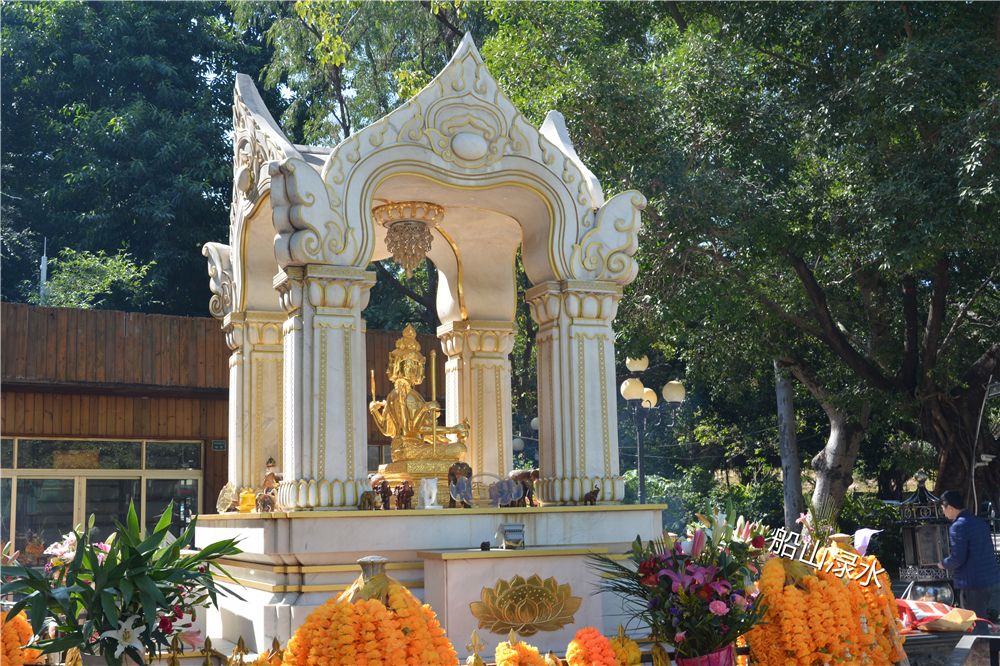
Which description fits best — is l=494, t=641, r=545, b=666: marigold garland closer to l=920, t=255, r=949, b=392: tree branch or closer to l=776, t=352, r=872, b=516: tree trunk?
l=920, t=255, r=949, b=392: tree branch

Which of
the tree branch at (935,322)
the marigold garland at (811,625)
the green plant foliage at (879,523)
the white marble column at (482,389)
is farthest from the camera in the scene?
the green plant foliage at (879,523)

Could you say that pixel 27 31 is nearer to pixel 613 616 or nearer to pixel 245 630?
pixel 245 630

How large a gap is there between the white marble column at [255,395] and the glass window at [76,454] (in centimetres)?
794

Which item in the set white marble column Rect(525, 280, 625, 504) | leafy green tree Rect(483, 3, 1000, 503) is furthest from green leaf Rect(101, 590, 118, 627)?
leafy green tree Rect(483, 3, 1000, 503)

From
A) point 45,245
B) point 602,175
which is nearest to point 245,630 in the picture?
point 602,175

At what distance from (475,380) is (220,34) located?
747 inches

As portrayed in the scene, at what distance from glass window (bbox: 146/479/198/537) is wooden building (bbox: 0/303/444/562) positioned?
0.7 inches

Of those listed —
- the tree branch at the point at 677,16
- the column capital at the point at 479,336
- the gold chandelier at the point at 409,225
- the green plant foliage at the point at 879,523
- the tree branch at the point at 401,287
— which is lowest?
the green plant foliage at the point at 879,523

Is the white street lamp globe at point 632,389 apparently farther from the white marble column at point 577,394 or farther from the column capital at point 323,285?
the column capital at point 323,285

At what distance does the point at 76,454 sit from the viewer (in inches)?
671

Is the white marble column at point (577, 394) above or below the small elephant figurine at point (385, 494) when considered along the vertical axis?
above

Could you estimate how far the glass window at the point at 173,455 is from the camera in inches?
701

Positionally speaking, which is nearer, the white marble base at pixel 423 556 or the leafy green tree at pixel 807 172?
the white marble base at pixel 423 556

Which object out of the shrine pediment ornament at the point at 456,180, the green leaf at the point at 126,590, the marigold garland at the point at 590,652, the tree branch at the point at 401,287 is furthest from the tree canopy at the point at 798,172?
the green leaf at the point at 126,590
